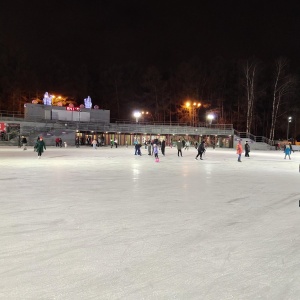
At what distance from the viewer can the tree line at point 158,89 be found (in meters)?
54.4

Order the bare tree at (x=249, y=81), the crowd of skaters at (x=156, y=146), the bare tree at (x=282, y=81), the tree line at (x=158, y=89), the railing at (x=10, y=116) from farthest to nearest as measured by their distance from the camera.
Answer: the tree line at (x=158, y=89), the bare tree at (x=249, y=81), the bare tree at (x=282, y=81), the railing at (x=10, y=116), the crowd of skaters at (x=156, y=146)

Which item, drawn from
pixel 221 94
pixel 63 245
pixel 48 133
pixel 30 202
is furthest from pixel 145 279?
pixel 221 94

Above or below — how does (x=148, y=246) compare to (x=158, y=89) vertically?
below

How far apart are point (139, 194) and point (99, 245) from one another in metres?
3.69

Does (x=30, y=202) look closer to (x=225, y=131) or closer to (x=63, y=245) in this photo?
(x=63, y=245)

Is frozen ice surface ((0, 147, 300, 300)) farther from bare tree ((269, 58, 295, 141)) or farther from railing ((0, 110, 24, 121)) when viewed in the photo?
bare tree ((269, 58, 295, 141))

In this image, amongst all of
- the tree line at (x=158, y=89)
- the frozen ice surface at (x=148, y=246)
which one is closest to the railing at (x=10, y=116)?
the tree line at (x=158, y=89)

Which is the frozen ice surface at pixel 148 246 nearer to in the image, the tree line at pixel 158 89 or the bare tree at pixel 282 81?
the bare tree at pixel 282 81

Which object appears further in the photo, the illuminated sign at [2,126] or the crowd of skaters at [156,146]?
the illuminated sign at [2,126]

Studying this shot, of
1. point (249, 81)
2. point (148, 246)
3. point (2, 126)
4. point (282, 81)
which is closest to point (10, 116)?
point (2, 126)

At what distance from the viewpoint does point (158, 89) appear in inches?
2474

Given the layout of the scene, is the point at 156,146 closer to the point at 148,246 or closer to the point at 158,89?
the point at 148,246

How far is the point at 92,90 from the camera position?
2657 inches

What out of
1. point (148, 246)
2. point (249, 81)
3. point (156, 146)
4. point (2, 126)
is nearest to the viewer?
point (148, 246)
